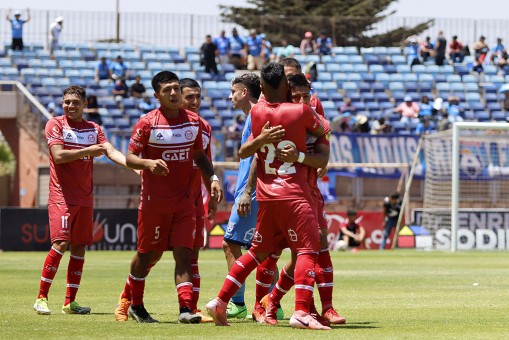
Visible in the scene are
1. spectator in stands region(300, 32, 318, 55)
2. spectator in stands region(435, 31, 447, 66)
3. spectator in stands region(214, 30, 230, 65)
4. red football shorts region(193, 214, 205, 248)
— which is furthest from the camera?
spectator in stands region(435, 31, 447, 66)

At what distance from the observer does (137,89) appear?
42500 mm

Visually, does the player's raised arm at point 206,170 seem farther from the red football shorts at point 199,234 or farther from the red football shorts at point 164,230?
the red football shorts at point 199,234

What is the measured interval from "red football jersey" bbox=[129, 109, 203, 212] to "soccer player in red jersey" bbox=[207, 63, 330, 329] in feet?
2.56

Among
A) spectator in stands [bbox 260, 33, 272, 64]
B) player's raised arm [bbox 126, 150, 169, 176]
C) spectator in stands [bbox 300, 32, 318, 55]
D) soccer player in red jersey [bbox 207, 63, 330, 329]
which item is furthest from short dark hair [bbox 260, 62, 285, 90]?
spectator in stands [bbox 300, 32, 318, 55]

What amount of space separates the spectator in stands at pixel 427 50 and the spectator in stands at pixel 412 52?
0.77 feet

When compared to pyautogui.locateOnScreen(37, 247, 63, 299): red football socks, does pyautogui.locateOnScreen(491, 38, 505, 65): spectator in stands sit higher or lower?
higher

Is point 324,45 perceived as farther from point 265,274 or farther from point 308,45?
point 265,274

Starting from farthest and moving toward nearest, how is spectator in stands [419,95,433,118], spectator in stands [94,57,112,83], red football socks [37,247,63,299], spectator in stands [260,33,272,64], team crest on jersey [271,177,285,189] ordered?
spectator in stands [260,33,272,64], spectator in stands [94,57,112,83], spectator in stands [419,95,433,118], red football socks [37,247,63,299], team crest on jersey [271,177,285,189]

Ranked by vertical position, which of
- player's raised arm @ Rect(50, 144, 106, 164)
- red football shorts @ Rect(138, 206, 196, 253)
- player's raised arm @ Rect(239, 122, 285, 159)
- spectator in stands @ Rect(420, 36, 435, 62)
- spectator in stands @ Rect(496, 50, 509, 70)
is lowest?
red football shorts @ Rect(138, 206, 196, 253)

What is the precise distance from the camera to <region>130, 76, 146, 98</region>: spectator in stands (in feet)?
139

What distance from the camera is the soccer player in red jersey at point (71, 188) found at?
1309cm

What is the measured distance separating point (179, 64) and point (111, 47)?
2.94m

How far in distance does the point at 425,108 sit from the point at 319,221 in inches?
1293

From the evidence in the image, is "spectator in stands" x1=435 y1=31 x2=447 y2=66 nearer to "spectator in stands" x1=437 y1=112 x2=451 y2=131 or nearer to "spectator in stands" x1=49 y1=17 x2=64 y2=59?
"spectator in stands" x1=437 y1=112 x2=451 y2=131
